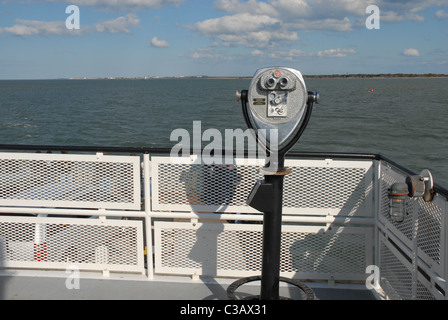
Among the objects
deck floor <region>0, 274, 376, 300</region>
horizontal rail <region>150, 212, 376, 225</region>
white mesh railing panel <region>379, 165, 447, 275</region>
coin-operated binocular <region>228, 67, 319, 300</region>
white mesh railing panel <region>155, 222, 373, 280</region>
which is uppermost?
coin-operated binocular <region>228, 67, 319, 300</region>

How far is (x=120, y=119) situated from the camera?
1738 inches

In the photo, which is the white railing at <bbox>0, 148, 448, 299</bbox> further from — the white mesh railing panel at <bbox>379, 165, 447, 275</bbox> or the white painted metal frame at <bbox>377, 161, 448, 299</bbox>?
the white mesh railing panel at <bbox>379, 165, 447, 275</bbox>

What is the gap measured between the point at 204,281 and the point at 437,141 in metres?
27.3

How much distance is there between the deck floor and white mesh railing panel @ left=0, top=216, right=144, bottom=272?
0.41 ft

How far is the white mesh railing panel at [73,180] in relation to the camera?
4.15m

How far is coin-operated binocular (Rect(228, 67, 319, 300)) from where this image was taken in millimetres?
2945

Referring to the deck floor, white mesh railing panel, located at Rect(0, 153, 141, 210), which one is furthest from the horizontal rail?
the deck floor

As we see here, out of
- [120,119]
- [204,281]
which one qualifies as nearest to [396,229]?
[204,281]

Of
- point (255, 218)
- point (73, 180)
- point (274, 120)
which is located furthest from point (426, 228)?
point (73, 180)

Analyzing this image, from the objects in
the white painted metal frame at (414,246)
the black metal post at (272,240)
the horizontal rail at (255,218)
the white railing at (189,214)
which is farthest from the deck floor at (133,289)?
the black metal post at (272,240)

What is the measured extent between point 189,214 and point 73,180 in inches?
40.0

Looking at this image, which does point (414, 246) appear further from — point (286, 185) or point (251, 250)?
point (251, 250)

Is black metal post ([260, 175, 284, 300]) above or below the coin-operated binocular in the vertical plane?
below
